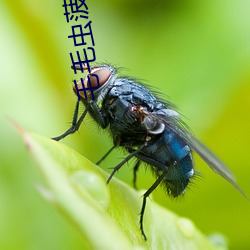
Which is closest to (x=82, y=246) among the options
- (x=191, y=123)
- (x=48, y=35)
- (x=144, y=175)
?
(x=144, y=175)

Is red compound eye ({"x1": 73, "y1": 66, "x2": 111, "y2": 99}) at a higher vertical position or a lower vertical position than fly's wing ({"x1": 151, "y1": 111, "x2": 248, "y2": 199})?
higher

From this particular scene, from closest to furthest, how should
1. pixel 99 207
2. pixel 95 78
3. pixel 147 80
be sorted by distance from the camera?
pixel 99 207 → pixel 95 78 → pixel 147 80

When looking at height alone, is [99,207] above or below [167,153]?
above

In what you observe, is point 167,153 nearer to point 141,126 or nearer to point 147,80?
point 141,126

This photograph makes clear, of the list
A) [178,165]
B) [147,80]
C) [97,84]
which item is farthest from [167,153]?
[147,80]

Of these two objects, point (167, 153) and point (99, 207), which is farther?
point (167, 153)

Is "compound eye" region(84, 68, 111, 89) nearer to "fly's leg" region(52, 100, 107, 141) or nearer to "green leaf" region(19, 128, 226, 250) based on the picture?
"fly's leg" region(52, 100, 107, 141)

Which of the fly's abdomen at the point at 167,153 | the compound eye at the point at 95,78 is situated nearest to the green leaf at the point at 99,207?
the fly's abdomen at the point at 167,153

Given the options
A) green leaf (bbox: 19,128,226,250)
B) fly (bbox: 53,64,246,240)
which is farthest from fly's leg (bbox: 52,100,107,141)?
green leaf (bbox: 19,128,226,250)
